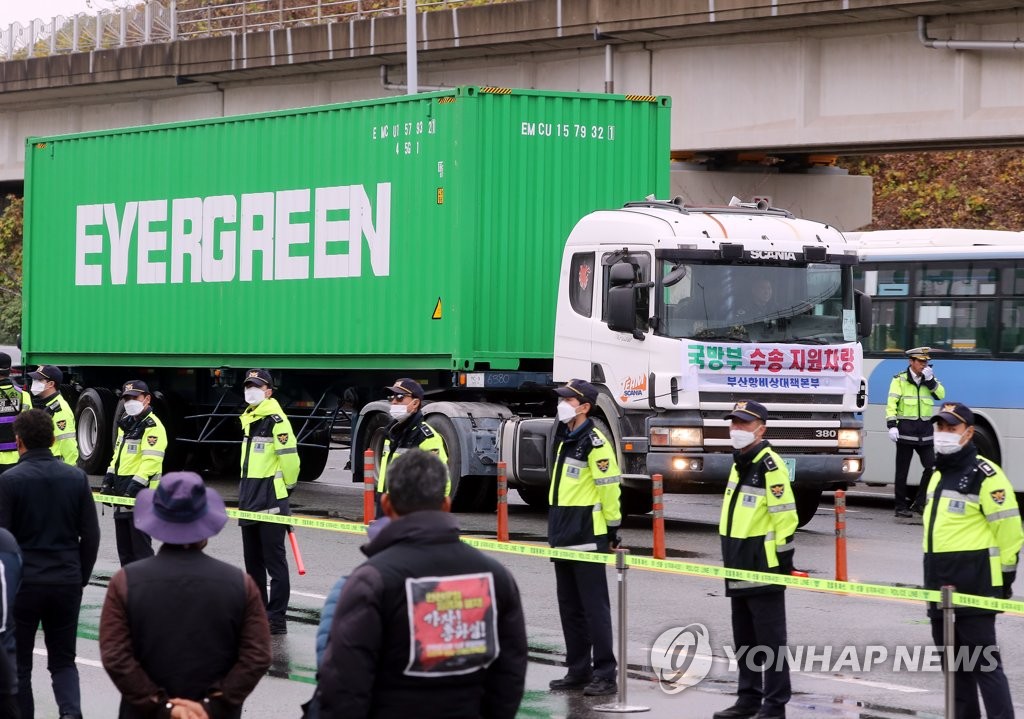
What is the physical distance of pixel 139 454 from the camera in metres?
12.0

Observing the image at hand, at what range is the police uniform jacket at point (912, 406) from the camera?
1844 cm

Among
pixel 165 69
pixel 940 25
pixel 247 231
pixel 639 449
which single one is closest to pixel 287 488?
pixel 639 449

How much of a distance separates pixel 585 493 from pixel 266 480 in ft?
9.62

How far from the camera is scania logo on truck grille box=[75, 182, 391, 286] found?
1934cm

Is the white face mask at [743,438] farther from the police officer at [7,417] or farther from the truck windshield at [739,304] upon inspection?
the truck windshield at [739,304]

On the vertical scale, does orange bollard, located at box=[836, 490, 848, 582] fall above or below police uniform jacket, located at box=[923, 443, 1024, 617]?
below

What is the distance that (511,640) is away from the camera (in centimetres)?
507

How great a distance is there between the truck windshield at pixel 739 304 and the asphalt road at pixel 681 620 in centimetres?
197

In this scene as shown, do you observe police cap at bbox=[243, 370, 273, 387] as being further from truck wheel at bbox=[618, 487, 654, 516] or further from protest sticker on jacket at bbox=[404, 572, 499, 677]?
protest sticker on jacket at bbox=[404, 572, 499, 677]

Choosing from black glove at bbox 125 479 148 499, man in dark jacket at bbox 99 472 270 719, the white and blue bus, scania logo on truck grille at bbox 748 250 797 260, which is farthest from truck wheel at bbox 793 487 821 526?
man in dark jacket at bbox 99 472 270 719

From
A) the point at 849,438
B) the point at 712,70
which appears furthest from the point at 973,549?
the point at 712,70

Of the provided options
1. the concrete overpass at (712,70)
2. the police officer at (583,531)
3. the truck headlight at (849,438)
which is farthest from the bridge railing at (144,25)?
the police officer at (583,531)

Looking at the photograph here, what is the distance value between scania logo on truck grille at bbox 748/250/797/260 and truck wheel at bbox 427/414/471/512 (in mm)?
3660

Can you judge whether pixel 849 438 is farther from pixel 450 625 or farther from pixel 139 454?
pixel 450 625
